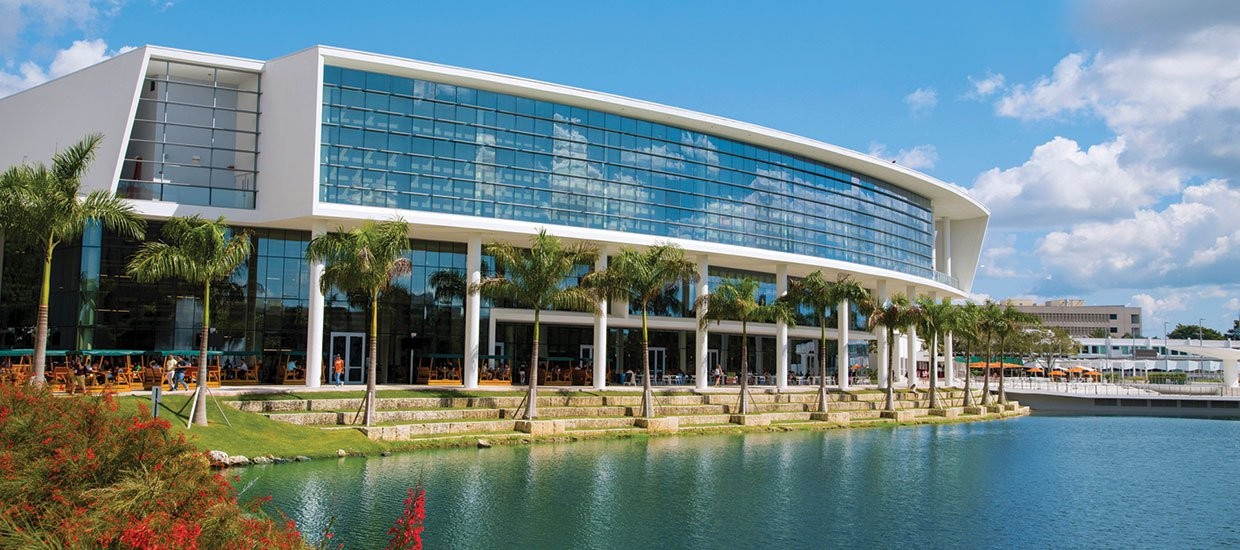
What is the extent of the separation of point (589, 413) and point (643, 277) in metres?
6.13

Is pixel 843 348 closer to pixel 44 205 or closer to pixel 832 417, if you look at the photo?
pixel 832 417

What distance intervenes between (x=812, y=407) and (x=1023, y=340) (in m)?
67.5

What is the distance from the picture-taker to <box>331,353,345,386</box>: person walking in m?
42.8

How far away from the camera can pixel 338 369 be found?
1699 inches

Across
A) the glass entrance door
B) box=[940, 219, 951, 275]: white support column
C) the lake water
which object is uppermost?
box=[940, 219, 951, 275]: white support column

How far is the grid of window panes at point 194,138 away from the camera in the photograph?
134 ft

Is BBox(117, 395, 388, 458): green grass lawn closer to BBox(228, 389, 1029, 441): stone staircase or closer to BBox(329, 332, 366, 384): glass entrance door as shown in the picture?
BBox(228, 389, 1029, 441): stone staircase

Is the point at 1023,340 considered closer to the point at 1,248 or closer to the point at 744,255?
the point at 744,255

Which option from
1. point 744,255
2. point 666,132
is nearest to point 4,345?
point 666,132

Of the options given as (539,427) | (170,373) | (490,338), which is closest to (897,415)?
(490,338)

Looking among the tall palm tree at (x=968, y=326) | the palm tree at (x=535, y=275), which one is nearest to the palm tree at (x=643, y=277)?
the palm tree at (x=535, y=275)

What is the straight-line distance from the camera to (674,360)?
59.0 m

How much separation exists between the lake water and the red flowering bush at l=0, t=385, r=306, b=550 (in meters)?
5.26

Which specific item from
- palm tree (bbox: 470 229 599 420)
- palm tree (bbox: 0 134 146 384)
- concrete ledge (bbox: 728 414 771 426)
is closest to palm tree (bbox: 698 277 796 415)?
concrete ledge (bbox: 728 414 771 426)
